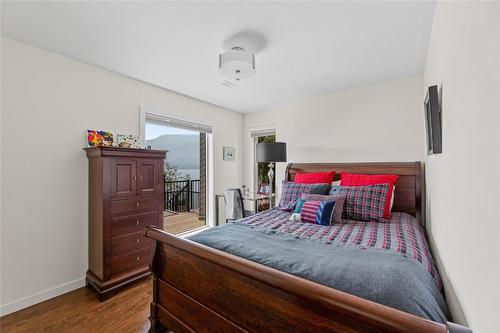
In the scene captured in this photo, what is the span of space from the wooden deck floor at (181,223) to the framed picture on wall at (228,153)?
1.30 metres

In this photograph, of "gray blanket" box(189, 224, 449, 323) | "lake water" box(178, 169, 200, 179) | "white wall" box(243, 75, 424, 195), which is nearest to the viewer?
"gray blanket" box(189, 224, 449, 323)

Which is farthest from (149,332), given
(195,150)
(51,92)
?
(195,150)

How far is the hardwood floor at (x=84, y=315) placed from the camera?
1.77 metres

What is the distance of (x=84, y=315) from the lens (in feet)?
6.30

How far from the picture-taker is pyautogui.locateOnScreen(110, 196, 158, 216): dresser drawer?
2.31m

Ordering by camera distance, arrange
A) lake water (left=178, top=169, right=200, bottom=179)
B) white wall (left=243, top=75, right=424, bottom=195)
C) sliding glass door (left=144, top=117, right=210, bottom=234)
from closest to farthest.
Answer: white wall (left=243, top=75, right=424, bottom=195)
sliding glass door (left=144, top=117, right=210, bottom=234)
lake water (left=178, top=169, right=200, bottom=179)

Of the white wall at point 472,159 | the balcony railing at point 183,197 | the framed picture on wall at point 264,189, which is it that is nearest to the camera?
the white wall at point 472,159

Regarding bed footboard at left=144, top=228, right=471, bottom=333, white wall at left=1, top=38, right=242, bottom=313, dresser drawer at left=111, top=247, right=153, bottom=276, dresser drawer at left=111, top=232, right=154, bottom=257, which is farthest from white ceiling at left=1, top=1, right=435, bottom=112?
dresser drawer at left=111, top=247, right=153, bottom=276

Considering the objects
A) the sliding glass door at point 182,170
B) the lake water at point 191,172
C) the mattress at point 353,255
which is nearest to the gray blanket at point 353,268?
the mattress at point 353,255

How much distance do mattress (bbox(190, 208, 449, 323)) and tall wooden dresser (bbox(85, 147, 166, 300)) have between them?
3.83ft

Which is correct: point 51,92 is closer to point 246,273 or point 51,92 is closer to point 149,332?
point 149,332

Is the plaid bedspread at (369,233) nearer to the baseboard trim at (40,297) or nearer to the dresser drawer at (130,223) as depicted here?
the dresser drawer at (130,223)

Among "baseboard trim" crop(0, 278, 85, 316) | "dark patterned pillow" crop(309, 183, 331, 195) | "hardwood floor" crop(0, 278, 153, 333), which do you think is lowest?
"hardwood floor" crop(0, 278, 153, 333)

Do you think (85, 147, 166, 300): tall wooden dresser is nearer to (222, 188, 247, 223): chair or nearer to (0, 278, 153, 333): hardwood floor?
(0, 278, 153, 333): hardwood floor
